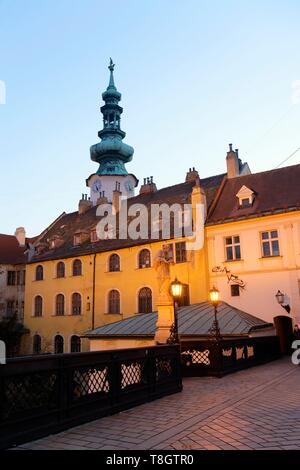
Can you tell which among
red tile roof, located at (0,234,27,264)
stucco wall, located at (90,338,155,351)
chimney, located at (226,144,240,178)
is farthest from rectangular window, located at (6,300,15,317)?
chimney, located at (226,144,240,178)

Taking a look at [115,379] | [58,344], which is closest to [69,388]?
[115,379]

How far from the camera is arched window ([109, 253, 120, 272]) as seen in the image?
107 feet

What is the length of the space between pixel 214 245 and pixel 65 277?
14807 mm

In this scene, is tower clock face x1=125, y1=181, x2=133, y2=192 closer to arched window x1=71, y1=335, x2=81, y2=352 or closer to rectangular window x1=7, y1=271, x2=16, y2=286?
rectangular window x1=7, y1=271, x2=16, y2=286

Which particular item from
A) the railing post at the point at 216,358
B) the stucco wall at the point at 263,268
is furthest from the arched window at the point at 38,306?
the railing post at the point at 216,358

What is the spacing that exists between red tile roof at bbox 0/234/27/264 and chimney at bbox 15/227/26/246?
39 centimetres

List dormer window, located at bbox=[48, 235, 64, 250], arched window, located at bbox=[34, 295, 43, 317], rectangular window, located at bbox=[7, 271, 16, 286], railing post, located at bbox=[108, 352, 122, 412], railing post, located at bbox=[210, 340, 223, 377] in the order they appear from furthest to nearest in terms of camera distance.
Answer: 1. rectangular window, located at bbox=[7, 271, 16, 286]
2. dormer window, located at bbox=[48, 235, 64, 250]
3. arched window, located at bbox=[34, 295, 43, 317]
4. railing post, located at bbox=[210, 340, 223, 377]
5. railing post, located at bbox=[108, 352, 122, 412]

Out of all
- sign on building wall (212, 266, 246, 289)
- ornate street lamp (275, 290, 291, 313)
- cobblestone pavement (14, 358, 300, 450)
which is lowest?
cobblestone pavement (14, 358, 300, 450)

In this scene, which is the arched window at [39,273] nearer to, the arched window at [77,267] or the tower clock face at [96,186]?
the arched window at [77,267]

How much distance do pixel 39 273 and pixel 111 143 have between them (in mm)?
29439

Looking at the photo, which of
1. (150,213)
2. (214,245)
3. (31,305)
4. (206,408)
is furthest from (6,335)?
(206,408)

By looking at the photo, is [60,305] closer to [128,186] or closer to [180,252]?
[180,252]

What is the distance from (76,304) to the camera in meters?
34.6

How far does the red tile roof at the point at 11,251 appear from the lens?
41.5m
